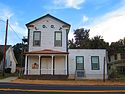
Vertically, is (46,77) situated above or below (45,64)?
below

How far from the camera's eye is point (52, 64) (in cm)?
3656

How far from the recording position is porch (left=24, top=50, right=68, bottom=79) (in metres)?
35.8

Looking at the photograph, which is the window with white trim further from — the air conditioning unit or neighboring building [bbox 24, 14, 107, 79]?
the air conditioning unit

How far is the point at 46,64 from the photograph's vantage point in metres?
37.2

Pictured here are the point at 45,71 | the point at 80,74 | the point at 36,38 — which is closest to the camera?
the point at 45,71

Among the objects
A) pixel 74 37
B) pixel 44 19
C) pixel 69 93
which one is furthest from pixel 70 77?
pixel 74 37

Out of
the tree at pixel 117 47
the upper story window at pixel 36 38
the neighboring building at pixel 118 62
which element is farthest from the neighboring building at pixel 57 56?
the tree at pixel 117 47

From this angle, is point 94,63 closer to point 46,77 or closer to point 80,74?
point 80,74

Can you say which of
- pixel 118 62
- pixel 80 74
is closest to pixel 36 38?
pixel 80 74

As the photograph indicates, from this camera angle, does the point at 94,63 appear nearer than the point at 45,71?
No

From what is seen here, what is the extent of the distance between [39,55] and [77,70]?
19.1 ft

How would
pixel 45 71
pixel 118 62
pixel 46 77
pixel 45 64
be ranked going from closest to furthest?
1. pixel 46 77
2. pixel 45 71
3. pixel 45 64
4. pixel 118 62

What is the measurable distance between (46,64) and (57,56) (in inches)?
73.8

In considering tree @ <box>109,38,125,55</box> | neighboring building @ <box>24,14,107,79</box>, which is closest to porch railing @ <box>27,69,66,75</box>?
neighboring building @ <box>24,14,107,79</box>
